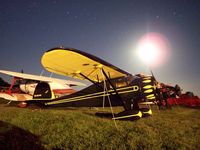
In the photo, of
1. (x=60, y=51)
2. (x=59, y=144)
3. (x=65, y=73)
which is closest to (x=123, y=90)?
(x=65, y=73)

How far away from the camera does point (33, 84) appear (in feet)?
48.0

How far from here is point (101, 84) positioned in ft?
24.7

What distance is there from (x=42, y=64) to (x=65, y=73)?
149 cm

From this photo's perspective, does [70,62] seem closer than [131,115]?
No

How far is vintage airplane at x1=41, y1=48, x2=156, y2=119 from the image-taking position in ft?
18.3

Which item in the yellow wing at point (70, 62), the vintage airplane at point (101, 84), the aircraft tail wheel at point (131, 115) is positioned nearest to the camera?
the yellow wing at point (70, 62)

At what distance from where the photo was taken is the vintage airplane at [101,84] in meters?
5.57

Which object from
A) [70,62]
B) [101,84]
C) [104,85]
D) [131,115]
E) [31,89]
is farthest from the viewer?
[31,89]

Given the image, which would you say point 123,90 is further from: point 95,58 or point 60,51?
point 60,51

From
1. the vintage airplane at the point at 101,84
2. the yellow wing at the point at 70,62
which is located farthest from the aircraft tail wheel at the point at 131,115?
the yellow wing at the point at 70,62

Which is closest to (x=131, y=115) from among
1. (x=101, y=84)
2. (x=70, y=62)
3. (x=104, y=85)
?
(x=104, y=85)

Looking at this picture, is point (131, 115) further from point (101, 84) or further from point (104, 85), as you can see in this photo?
point (101, 84)

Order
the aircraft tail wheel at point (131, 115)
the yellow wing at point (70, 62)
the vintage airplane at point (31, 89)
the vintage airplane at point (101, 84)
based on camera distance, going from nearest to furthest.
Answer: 1. the yellow wing at point (70, 62)
2. the vintage airplane at point (101, 84)
3. the aircraft tail wheel at point (131, 115)
4. the vintage airplane at point (31, 89)

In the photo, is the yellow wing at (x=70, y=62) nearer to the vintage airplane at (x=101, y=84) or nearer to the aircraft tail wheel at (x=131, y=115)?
the vintage airplane at (x=101, y=84)
